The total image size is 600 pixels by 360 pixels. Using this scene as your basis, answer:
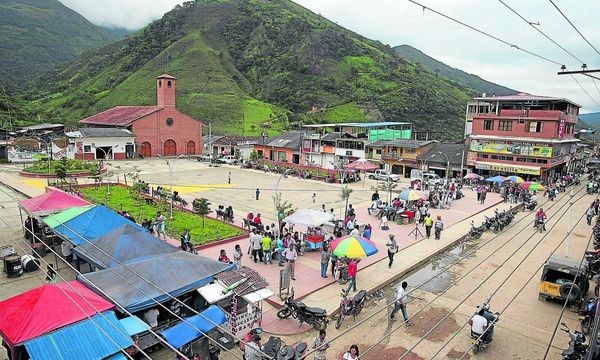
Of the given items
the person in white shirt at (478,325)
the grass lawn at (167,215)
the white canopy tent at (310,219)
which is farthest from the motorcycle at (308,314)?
the grass lawn at (167,215)

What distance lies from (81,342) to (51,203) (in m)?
11.4

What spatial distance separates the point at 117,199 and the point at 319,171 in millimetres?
23906

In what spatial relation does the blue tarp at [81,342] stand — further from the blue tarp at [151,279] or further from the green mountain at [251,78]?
the green mountain at [251,78]

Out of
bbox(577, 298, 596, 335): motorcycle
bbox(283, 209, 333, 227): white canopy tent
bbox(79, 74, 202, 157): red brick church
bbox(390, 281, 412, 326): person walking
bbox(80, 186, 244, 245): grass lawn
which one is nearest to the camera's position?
bbox(577, 298, 596, 335): motorcycle

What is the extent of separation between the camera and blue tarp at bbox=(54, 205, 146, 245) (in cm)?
1415

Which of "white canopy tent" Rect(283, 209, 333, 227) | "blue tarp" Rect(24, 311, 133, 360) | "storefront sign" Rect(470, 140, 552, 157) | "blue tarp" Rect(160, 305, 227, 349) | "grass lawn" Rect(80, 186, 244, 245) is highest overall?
"storefront sign" Rect(470, 140, 552, 157)

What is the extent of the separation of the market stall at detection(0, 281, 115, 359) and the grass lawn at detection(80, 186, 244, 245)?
8.81 m

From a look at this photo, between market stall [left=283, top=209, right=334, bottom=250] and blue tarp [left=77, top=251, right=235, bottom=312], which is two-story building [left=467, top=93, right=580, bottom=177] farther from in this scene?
blue tarp [left=77, top=251, right=235, bottom=312]

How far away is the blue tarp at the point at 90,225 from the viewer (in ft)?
46.4

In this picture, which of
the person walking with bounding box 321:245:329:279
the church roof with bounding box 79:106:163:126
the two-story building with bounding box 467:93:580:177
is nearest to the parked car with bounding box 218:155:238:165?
the church roof with bounding box 79:106:163:126

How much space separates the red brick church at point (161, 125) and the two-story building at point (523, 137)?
4062 cm

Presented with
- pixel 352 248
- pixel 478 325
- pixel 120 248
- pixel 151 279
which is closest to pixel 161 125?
pixel 120 248

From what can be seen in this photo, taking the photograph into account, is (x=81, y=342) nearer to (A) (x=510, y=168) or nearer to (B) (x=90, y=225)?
(B) (x=90, y=225)

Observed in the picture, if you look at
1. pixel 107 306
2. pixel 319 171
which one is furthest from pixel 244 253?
pixel 319 171
